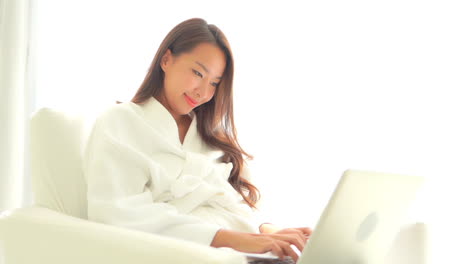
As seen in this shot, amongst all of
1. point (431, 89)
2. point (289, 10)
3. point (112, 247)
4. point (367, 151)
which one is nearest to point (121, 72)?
point (289, 10)

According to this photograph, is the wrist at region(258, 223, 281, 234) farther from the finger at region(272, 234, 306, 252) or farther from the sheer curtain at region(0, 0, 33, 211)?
the sheer curtain at region(0, 0, 33, 211)

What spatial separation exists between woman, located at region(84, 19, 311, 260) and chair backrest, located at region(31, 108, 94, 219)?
0.20 feet

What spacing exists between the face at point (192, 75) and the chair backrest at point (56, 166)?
1.16ft

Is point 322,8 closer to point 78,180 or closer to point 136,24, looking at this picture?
point 136,24

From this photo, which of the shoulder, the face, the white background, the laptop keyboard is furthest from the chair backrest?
the white background

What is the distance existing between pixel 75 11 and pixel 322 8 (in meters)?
1.28

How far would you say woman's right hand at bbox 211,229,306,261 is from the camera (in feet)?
4.33

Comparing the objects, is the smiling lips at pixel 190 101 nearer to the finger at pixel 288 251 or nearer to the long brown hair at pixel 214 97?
the long brown hair at pixel 214 97

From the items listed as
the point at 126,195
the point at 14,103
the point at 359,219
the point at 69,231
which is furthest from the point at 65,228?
the point at 14,103

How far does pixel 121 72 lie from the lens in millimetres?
2779

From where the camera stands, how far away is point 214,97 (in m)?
1.94

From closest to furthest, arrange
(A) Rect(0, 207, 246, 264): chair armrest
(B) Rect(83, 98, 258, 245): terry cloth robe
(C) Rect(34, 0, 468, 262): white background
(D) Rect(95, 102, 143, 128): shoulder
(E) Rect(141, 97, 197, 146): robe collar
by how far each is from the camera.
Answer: (A) Rect(0, 207, 246, 264): chair armrest, (B) Rect(83, 98, 258, 245): terry cloth robe, (D) Rect(95, 102, 143, 128): shoulder, (E) Rect(141, 97, 197, 146): robe collar, (C) Rect(34, 0, 468, 262): white background

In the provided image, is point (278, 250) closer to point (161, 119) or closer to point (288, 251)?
point (288, 251)

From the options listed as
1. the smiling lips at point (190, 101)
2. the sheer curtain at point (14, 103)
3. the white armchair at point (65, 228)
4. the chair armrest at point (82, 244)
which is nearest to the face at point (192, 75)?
the smiling lips at point (190, 101)
